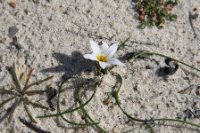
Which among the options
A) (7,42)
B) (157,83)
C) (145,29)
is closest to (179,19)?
(145,29)

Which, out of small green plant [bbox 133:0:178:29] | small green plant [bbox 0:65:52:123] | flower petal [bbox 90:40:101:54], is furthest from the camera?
small green plant [bbox 133:0:178:29]

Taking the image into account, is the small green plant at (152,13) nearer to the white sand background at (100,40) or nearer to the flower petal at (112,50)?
the white sand background at (100,40)

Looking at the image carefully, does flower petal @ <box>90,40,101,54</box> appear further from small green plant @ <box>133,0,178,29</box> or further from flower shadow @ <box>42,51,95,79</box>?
small green plant @ <box>133,0,178,29</box>

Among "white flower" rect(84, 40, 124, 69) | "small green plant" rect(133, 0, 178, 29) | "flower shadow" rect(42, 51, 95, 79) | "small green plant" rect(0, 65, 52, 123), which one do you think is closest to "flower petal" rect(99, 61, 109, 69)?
"white flower" rect(84, 40, 124, 69)

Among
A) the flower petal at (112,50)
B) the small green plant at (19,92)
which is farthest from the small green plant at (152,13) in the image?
the small green plant at (19,92)

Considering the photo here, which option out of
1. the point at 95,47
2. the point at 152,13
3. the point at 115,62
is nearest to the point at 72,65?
the point at 95,47

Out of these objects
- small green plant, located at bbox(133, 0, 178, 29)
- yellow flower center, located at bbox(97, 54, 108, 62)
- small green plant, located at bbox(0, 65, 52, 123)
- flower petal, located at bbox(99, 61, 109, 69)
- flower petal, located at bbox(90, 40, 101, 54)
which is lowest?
small green plant, located at bbox(0, 65, 52, 123)

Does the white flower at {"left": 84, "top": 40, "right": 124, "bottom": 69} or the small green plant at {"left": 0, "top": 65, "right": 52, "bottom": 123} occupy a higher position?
the white flower at {"left": 84, "top": 40, "right": 124, "bottom": 69}
